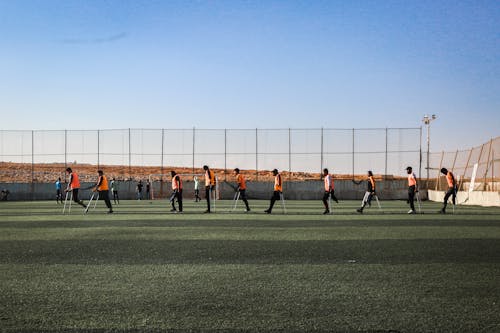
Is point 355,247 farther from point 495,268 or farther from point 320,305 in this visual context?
point 320,305

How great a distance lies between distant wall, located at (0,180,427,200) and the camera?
137 ft

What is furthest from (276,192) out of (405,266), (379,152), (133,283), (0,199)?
(0,199)

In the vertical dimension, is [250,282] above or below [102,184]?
below

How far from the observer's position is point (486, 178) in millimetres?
31062

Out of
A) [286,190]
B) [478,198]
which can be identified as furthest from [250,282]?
[286,190]

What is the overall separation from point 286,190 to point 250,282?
117ft

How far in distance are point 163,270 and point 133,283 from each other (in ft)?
3.32

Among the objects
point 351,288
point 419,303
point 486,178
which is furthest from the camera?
point 486,178

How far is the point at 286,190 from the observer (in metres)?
42.2

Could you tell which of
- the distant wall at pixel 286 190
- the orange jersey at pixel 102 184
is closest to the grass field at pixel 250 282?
the orange jersey at pixel 102 184

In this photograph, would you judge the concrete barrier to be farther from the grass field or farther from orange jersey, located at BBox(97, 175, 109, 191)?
orange jersey, located at BBox(97, 175, 109, 191)

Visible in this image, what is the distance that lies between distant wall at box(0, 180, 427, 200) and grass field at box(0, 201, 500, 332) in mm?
29527

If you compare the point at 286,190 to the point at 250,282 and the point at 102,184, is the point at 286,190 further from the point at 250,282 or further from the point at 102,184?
the point at 250,282

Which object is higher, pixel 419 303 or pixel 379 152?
pixel 379 152
